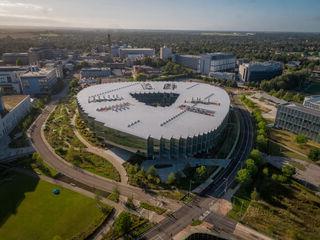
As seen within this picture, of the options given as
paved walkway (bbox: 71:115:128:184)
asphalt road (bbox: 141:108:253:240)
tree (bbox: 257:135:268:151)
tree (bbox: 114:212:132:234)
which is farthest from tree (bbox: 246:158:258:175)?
tree (bbox: 114:212:132:234)

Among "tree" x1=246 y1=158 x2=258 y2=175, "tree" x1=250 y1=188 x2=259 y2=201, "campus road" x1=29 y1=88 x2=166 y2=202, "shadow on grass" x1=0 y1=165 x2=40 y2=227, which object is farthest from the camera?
"tree" x1=246 y1=158 x2=258 y2=175

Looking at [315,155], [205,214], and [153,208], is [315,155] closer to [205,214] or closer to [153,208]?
[205,214]

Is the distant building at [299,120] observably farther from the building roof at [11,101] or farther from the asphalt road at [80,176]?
the building roof at [11,101]

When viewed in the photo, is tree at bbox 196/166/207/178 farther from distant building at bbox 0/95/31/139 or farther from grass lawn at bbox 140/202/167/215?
distant building at bbox 0/95/31/139

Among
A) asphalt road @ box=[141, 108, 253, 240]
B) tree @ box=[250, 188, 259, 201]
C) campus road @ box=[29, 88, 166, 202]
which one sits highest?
tree @ box=[250, 188, 259, 201]

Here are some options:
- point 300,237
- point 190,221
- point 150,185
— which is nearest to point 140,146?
point 150,185

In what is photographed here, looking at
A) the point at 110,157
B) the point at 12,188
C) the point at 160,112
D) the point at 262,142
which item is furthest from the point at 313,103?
the point at 12,188
